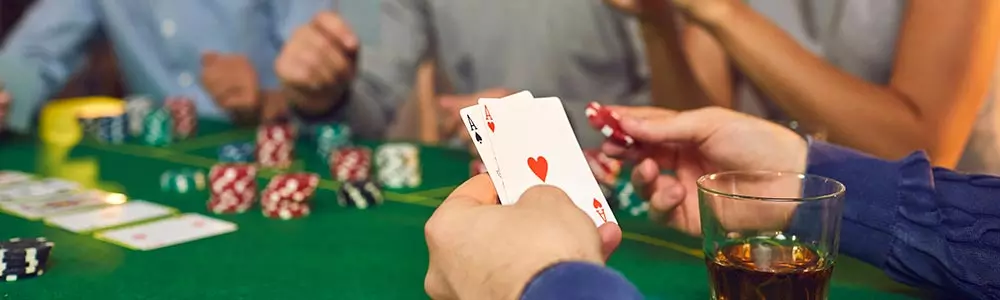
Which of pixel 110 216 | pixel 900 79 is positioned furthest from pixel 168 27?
pixel 900 79

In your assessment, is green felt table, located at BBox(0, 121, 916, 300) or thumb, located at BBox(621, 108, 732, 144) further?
thumb, located at BBox(621, 108, 732, 144)

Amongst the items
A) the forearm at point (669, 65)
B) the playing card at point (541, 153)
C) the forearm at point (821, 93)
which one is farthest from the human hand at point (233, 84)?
the playing card at point (541, 153)

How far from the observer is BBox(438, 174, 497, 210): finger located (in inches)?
40.3

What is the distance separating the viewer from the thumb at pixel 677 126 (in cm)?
144

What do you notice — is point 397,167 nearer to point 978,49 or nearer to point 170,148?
point 170,148

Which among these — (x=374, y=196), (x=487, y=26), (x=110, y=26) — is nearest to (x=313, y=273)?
(x=374, y=196)

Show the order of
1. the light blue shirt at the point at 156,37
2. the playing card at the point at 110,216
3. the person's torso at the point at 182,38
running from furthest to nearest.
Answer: the person's torso at the point at 182,38
the light blue shirt at the point at 156,37
the playing card at the point at 110,216

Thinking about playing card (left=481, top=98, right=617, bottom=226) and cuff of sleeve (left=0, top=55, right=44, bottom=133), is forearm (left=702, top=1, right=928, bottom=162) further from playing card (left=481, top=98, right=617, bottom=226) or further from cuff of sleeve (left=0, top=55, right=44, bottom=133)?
cuff of sleeve (left=0, top=55, right=44, bottom=133)

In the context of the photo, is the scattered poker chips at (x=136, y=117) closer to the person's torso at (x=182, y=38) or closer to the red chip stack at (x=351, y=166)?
the red chip stack at (x=351, y=166)

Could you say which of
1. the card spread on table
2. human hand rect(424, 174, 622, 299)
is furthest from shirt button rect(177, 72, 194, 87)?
human hand rect(424, 174, 622, 299)

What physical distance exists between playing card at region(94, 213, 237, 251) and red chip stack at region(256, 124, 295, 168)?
516 millimetres

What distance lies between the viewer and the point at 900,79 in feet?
6.47

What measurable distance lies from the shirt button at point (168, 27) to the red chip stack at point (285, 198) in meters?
2.37

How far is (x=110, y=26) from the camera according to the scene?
4027 millimetres
